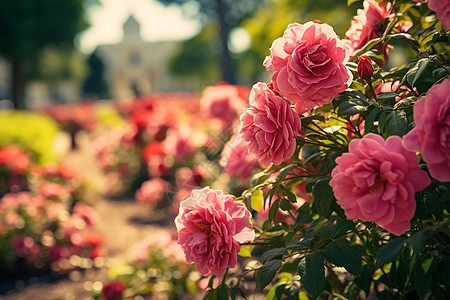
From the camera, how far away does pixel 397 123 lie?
1071 mm

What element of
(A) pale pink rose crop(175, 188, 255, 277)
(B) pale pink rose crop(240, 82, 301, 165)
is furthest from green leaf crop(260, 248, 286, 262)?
(B) pale pink rose crop(240, 82, 301, 165)

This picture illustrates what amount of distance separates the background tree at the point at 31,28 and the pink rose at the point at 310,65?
68.2 feet

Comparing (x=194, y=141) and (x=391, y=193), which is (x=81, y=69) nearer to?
(x=194, y=141)

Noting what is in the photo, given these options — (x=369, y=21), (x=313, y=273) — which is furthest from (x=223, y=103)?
A: (x=313, y=273)

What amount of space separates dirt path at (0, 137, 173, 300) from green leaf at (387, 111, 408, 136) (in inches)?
106

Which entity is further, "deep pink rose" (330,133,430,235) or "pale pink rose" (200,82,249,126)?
"pale pink rose" (200,82,249,126)

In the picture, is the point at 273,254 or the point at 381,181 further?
the point at 273,254

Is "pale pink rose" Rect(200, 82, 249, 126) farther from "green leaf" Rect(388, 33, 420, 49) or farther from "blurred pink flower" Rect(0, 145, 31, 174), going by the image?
"green leaf" Rect(388, 33, 420, 49)

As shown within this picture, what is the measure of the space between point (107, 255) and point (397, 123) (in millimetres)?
4074

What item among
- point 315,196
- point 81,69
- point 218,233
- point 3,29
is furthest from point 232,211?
point 81,69

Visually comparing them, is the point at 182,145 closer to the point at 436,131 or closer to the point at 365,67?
the point at 365,67

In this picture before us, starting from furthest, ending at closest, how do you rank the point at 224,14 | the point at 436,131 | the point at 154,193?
the point at 224,14 < the point at 154,193 < the point at 436,131

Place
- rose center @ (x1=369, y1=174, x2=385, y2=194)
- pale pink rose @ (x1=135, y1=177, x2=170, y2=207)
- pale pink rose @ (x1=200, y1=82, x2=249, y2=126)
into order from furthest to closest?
pale pink rose @ (x1=135, y1=177, x2=170, y2=207)
pale pink rose @ (x1=200, y1=82, x2=249, y2=126)
rose center @ (x1=369, y1=174, x2=385, y2=194)

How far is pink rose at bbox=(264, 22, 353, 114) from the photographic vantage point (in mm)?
1081
